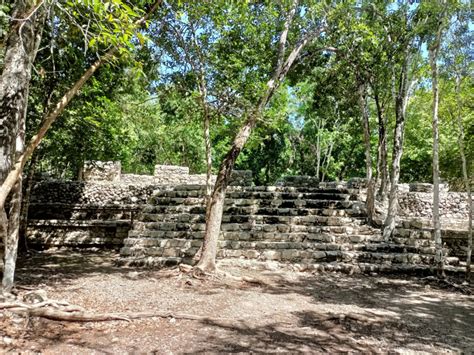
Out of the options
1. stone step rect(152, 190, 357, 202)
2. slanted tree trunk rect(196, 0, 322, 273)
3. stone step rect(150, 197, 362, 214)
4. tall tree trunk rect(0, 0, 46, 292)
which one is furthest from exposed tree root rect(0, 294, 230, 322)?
stone step rect(152, 190, 357, 202)

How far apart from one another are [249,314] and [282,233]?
3739 millimetres

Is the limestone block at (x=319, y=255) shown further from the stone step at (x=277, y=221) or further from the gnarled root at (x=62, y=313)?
the gnarled root at (x=62, y=313)

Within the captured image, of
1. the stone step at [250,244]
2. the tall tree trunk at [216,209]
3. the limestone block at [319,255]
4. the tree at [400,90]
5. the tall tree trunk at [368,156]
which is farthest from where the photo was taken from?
the tall tree trunk at [368,156]

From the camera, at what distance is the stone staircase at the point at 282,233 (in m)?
6.98

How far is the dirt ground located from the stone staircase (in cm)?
53

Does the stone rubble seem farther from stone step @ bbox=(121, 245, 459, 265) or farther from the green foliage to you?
the green foliage

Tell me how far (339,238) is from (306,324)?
402 centimetres

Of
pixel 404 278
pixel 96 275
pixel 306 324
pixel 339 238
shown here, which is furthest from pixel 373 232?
pixel 96 275

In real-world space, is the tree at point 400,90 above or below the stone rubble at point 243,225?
above

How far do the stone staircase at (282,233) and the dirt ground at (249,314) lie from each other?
53cm

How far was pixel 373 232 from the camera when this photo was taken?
789 centimetres

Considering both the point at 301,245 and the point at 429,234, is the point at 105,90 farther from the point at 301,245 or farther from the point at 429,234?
the point at 429,234

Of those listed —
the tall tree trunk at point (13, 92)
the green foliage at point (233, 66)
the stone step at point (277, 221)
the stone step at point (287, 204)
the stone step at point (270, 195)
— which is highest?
the green foliage at point (233, 66)

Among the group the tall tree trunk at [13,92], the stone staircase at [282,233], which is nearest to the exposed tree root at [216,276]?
the stone staircase at [282,233]
